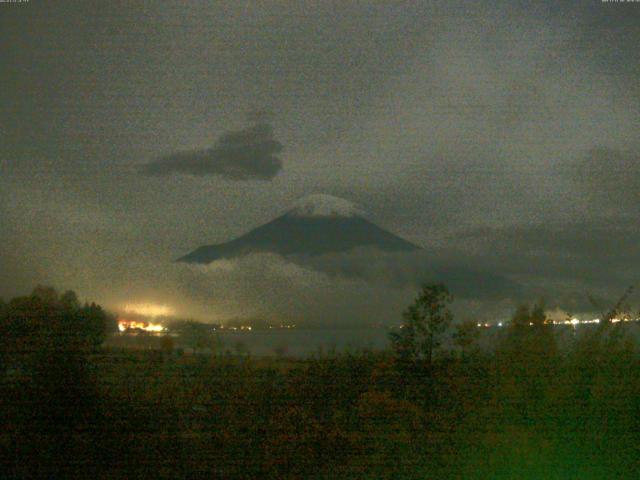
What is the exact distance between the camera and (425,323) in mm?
7488

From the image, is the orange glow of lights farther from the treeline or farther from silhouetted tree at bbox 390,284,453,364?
silhouetted tree at bbox 390,284,453,364

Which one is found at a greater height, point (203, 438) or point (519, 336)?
point (519, 336)

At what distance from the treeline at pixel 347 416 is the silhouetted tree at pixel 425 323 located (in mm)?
587

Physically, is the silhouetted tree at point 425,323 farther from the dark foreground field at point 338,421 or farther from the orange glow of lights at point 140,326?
the orange glow of lights at point 140,326

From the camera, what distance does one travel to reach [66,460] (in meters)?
5.57

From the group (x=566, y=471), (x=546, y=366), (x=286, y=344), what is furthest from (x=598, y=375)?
(x=286, y=344)

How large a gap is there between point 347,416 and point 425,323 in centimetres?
184

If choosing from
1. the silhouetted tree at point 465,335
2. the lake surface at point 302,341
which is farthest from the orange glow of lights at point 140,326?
the silhouetted tree at point 465,335

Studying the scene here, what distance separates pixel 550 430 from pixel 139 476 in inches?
131

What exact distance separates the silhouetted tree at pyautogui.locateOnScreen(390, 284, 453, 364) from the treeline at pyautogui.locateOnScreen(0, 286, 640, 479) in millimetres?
587

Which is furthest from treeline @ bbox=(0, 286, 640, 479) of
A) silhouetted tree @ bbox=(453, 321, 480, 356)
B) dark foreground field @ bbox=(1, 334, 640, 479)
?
silhouetted tree @ bbox=(453, 321, 480, 356)

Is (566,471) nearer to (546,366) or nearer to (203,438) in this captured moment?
(546,366)

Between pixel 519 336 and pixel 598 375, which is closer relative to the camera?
pixel 598 375

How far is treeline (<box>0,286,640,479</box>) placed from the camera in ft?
18.0
